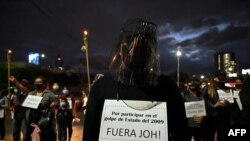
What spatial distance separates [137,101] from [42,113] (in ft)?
18.5

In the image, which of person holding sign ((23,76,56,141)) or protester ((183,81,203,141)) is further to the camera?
protester ((183,81,203,141))

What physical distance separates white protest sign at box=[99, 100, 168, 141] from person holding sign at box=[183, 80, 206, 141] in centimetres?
567

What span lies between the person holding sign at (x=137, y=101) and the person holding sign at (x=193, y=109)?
5.60 m

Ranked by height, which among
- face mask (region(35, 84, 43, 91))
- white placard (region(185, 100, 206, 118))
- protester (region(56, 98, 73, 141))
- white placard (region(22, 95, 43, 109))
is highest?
face mask (region(35, 84, 43, 91))

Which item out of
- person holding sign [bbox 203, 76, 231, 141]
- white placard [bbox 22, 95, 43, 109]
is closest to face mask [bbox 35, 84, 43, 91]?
white placard [bbox 22, 95, 43, 109]

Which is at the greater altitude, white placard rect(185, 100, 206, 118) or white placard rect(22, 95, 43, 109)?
white placard rect(22, 95, 43, 109)

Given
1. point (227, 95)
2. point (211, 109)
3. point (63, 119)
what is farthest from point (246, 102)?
point (63, 119)

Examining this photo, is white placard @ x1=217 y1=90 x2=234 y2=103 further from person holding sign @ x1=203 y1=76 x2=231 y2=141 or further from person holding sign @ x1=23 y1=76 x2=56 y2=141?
person holding sign @ x1=23 y1=76 x2=56 y2=141

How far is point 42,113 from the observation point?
795 centimetres

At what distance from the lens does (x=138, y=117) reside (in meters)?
2.62

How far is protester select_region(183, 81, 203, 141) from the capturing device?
8.35m

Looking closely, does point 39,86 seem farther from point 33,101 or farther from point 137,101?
point 137,101

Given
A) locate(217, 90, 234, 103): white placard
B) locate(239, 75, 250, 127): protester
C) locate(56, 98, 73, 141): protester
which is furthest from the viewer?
locate(56, 98, 73, 141): protester

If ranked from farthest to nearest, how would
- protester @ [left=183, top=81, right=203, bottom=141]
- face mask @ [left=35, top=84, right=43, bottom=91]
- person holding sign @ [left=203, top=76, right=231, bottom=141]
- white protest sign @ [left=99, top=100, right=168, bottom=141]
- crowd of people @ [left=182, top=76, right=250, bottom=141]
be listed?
person holding sign @ [left=203, top=76, right=231, bottom=141] < crowd of people @ [left=182, top=76, right=250, bottom=141] < protester @ [left=183, top=81, right=203, bottom=141] < face mask @ [left=35, top=84, right=43, bottom=91] < white protest sign @ [left=99, top=100, right=168, bottom=141]
